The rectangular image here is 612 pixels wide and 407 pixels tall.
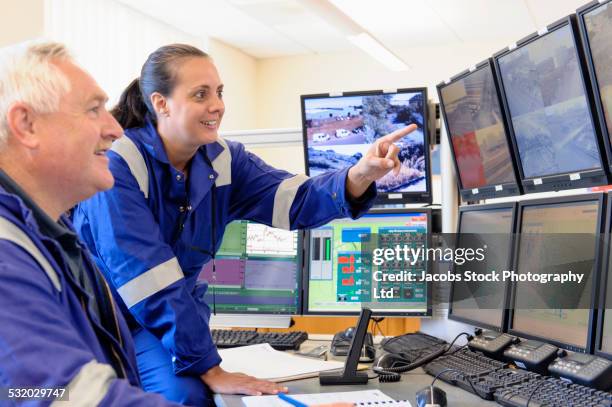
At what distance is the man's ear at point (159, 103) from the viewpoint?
5.85 ft

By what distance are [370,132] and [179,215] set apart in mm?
773

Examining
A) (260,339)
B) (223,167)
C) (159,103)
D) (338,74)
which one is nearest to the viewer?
(159,103)

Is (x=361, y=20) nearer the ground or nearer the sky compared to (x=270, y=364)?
nearer the sky

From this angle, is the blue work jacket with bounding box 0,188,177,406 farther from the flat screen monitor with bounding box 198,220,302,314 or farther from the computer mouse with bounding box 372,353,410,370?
the flat screen monitor with bounding box 198,220,302,314

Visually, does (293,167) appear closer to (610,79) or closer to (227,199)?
(227,199)

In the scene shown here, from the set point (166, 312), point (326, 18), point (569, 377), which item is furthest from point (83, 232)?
point (326, 18)

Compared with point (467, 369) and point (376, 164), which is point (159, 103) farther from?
point (467, 369)

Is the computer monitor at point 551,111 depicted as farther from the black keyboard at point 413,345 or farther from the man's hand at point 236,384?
the man's hand at point 236,384

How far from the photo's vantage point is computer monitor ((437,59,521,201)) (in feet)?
5.74

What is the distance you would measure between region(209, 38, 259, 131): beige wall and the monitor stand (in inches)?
178

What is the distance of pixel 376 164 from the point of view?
5.44ft

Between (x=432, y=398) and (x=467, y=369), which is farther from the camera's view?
(x=467, y=369)

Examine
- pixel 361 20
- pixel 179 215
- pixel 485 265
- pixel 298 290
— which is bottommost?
pixel 298 290

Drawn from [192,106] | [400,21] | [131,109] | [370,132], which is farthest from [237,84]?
[192,106]
